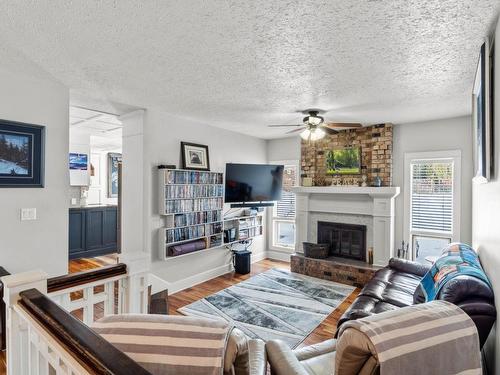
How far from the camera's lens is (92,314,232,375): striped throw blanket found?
37.3 inches

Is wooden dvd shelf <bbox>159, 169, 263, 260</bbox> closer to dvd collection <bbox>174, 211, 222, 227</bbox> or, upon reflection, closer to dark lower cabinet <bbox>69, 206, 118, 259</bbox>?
dvd collection <bbox>174, 211, 222, 227</bbox>

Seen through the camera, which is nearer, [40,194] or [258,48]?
[258,48]

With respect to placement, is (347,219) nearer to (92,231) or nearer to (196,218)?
(196,218)

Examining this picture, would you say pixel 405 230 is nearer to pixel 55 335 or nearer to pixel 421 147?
pixel 421 147

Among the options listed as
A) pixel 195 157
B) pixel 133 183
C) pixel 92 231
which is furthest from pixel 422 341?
pixel 92 231

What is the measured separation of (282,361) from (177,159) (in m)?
3.36

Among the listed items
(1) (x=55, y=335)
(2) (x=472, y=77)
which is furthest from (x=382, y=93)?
(1) (x=55, y=335)

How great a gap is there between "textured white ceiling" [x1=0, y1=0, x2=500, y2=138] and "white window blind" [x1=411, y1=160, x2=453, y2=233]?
120 centimetres

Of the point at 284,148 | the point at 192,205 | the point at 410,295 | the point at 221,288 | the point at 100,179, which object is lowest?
the point at 221,288

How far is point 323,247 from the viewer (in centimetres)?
501

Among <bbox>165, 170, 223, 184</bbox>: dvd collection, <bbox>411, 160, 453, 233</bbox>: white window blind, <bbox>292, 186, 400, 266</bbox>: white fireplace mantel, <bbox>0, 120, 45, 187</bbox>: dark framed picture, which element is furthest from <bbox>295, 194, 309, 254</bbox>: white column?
<bbox>0, 120, 45, 187</bbox>: dark framed picture

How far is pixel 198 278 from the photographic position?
468cm

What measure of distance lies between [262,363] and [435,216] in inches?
159

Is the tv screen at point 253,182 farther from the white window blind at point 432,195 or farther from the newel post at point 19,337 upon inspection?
the newel post at point 19,337
